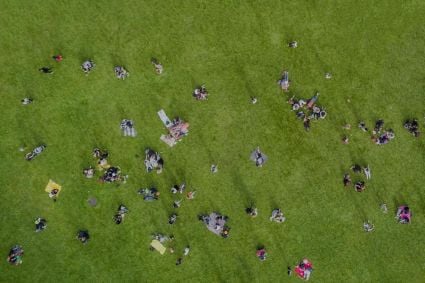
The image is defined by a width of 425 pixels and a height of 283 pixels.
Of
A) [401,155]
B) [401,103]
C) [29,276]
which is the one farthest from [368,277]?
[29,276]

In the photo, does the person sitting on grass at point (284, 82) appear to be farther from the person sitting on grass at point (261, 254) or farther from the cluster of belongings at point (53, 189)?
the cluster of belongings at point (53, 189)

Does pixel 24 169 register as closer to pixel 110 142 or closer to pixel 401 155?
pixel 110 142

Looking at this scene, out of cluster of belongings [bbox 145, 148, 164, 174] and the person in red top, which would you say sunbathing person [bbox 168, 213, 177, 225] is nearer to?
cluster of belongings [bbox 145, 148, 164, 174]

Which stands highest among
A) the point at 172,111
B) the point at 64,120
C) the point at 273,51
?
the point at 273,51

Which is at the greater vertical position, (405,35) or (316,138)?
(405,35)

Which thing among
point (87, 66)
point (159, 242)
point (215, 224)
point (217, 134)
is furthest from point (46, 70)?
point (215, 224)
